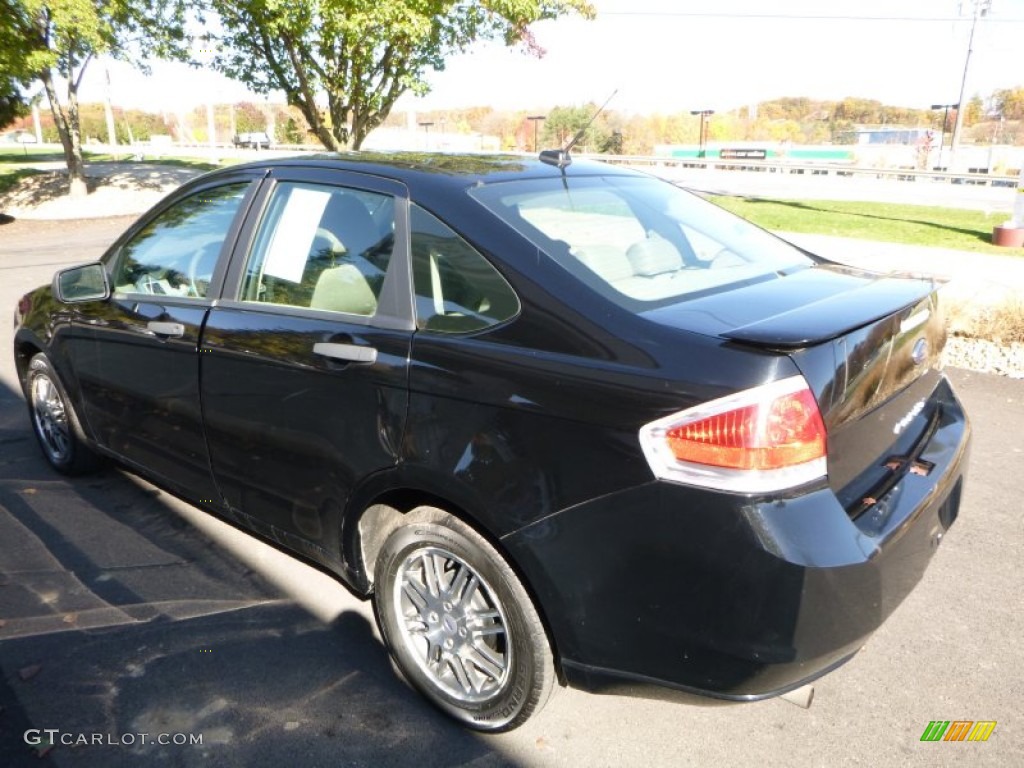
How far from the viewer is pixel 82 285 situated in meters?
3.81

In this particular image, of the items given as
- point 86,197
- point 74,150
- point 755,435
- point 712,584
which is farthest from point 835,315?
point 86,197

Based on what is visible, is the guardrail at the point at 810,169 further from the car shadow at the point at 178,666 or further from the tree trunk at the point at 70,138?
the car shadow at the point at 178,666

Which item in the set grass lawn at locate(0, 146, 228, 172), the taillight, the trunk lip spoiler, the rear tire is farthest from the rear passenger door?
grass lawn at locate(0, 146, 228, 172)

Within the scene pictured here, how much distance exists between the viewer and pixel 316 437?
8.92 ft

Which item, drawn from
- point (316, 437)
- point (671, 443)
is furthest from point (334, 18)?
point (671, 443)

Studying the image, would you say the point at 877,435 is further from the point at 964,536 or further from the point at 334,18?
the point at 334,18

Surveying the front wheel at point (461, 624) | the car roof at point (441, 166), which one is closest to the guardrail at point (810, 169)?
the car roof at point (441, 166)

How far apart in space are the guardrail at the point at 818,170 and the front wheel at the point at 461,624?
35884 millimetres

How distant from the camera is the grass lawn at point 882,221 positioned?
1418 centimetres

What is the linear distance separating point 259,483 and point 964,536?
3154 mm

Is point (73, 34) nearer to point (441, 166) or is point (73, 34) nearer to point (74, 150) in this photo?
point (74, 150)

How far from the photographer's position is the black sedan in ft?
6.41

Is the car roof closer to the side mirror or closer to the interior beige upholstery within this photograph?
the interior beige upholstery

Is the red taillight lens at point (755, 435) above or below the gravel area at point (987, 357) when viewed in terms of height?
above
